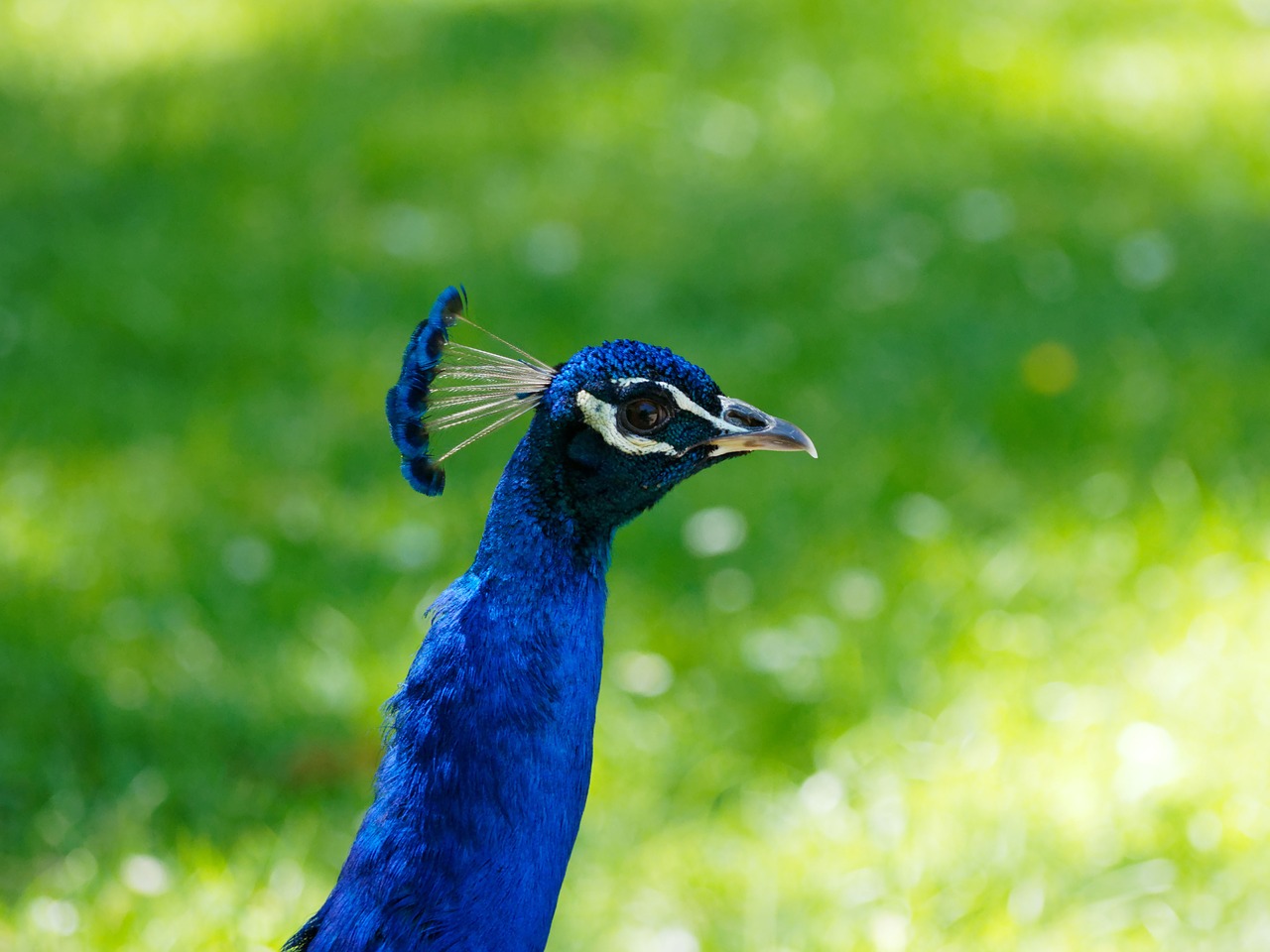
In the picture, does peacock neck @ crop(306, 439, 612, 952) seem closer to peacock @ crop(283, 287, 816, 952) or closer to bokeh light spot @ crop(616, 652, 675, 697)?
peacock @ crop(283, 287, 816, 952)

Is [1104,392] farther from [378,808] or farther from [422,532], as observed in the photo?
[378,808]

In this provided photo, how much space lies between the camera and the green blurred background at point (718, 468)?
2.05 metres

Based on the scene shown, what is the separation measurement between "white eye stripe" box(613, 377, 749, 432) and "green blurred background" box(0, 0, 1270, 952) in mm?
864

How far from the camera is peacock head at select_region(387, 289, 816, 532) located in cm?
128

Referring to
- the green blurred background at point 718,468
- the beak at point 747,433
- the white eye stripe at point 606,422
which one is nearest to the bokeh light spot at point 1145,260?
the green blurred background at point 718,468

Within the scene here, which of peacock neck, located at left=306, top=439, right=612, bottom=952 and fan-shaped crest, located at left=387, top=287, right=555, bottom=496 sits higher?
fan-shaped crest, located at left=387, top=287, right=555, bottom=496

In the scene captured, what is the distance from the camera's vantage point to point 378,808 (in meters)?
1.31

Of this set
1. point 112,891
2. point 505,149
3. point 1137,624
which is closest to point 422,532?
point 112,891

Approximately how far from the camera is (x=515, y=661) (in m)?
1.27

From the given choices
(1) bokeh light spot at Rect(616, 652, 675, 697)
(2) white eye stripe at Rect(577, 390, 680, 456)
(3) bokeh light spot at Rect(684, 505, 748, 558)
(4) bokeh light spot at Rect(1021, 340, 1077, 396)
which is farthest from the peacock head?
(4) bokeh light spot at Rect(1021, 340, 1077, 396)

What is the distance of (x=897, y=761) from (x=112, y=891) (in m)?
1.06

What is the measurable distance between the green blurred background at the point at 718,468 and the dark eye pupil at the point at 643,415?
34.9 inches

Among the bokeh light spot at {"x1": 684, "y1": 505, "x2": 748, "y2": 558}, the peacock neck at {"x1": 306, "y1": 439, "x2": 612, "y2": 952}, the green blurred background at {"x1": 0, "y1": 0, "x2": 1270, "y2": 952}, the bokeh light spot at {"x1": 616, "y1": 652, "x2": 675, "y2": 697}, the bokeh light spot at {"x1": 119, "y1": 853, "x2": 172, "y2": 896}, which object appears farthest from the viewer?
the bokeh light spot at {"x1": 684, "y1": 505, "x2": 748, "y2": 558}

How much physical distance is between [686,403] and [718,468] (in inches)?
68.9
